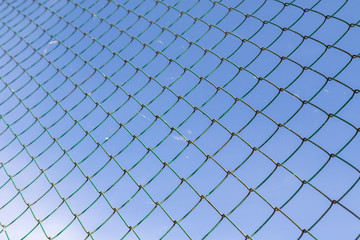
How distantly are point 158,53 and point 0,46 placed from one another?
1.46m

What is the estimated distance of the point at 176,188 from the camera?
2191 mm

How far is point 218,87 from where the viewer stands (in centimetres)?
243

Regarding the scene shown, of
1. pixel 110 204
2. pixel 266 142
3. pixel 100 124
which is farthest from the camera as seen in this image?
Answer: pixel 100 124

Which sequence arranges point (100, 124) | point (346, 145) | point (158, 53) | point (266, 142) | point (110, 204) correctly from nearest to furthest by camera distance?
point (346, 145) → point (266, 142) → point (110, 204) → point (100, 124) → point (158, 53)

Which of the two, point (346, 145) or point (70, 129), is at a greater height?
point (70, 129)

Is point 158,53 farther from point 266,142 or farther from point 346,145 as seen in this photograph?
point 346,145

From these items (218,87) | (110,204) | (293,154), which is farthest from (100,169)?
(293,154)

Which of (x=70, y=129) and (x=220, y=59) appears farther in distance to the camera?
(x=70, y=129)

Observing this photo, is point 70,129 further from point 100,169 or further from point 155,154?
point 155,154

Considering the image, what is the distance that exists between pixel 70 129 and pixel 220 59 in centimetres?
100

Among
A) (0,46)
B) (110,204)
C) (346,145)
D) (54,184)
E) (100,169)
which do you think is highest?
(0,46)

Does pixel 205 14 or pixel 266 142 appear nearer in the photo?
pixel 266 142

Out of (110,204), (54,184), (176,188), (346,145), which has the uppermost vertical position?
(54,184)

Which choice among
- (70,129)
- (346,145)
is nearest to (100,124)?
(70,129)
